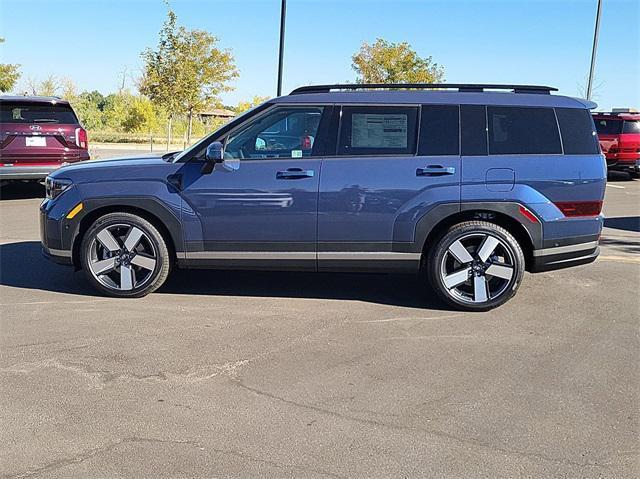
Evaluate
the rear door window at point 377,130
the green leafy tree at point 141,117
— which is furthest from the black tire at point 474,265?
the green leafy tree at point 141,117

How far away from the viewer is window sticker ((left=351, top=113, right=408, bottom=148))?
17.7 ft

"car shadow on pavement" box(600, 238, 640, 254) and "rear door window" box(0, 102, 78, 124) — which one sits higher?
"rear door window" box(0, 102, 78, 124)

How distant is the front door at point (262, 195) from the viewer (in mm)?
5375

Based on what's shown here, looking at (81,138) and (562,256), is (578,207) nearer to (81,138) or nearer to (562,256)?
(562,256)

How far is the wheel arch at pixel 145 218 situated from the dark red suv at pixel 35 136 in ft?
20.0

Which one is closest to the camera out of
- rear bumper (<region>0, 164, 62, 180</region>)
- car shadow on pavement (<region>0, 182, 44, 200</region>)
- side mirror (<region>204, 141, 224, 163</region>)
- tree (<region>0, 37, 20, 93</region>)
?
side mirror (<region>204, 141, 224, 163</region>)

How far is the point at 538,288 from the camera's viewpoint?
6.23m

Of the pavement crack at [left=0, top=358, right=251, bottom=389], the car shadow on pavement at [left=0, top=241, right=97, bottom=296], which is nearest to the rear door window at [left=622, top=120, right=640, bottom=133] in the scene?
the car shadow on pavement at [left=0, top=241, right=97, bottom=296]

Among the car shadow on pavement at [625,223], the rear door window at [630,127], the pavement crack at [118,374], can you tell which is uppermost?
the rear door window at [630,127]

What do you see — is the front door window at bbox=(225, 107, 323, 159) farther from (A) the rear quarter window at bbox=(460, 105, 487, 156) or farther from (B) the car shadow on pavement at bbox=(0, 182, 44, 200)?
(B) the car shadow on pavement at bbox=(0, 182, 44, 200)

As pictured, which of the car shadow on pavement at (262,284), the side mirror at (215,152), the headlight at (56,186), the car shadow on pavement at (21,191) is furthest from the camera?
the car shadow on pavement at (21,191)

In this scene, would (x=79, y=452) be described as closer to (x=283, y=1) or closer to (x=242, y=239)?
(x=242, y=239)

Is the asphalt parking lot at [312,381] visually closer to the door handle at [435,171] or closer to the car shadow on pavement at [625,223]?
the door handle at [435,171]

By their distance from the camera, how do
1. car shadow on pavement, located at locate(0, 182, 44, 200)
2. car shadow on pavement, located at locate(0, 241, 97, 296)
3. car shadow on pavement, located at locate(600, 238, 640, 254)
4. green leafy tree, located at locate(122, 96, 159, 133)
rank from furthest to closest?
1. green leafy tree, located at locate(122, 96, 159, 133)
2. car shadow on pavement, located at locate(0, 182, 44, 200)
3. car shadow on pavement, located at locate(600, 238, 640, 254)
4. car shadow on pavement, located at locate(0, 241, 97, 296)
